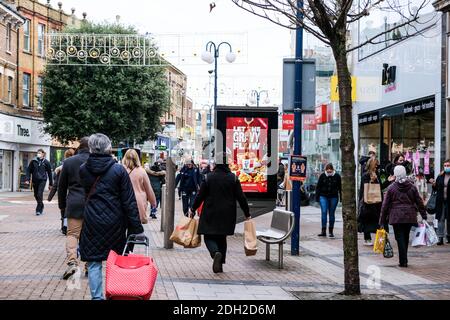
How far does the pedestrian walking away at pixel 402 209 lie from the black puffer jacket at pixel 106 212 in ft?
20.2

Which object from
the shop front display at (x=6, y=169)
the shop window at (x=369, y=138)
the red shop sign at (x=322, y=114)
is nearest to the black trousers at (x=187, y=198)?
the shop window at (x=369, y=138)

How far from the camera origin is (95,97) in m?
39.6

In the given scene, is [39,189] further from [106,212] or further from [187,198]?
[106,212]

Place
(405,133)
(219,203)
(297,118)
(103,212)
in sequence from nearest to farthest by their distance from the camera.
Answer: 1. (103,212)
2. (219,203)
3. (297,118)
4. (405,133)

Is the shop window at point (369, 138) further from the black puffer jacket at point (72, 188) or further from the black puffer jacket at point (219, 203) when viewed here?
the black puffer jacket at point (72, 188)

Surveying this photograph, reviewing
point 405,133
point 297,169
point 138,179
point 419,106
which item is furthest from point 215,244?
point 405,133

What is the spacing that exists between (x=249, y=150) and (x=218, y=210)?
21.0ft

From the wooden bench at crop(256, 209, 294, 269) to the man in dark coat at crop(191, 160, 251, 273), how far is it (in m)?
0.77

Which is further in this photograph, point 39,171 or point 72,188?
point 39,171

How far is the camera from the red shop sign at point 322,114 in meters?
27.9

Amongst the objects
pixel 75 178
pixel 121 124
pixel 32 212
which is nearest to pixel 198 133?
pixel 121 124
